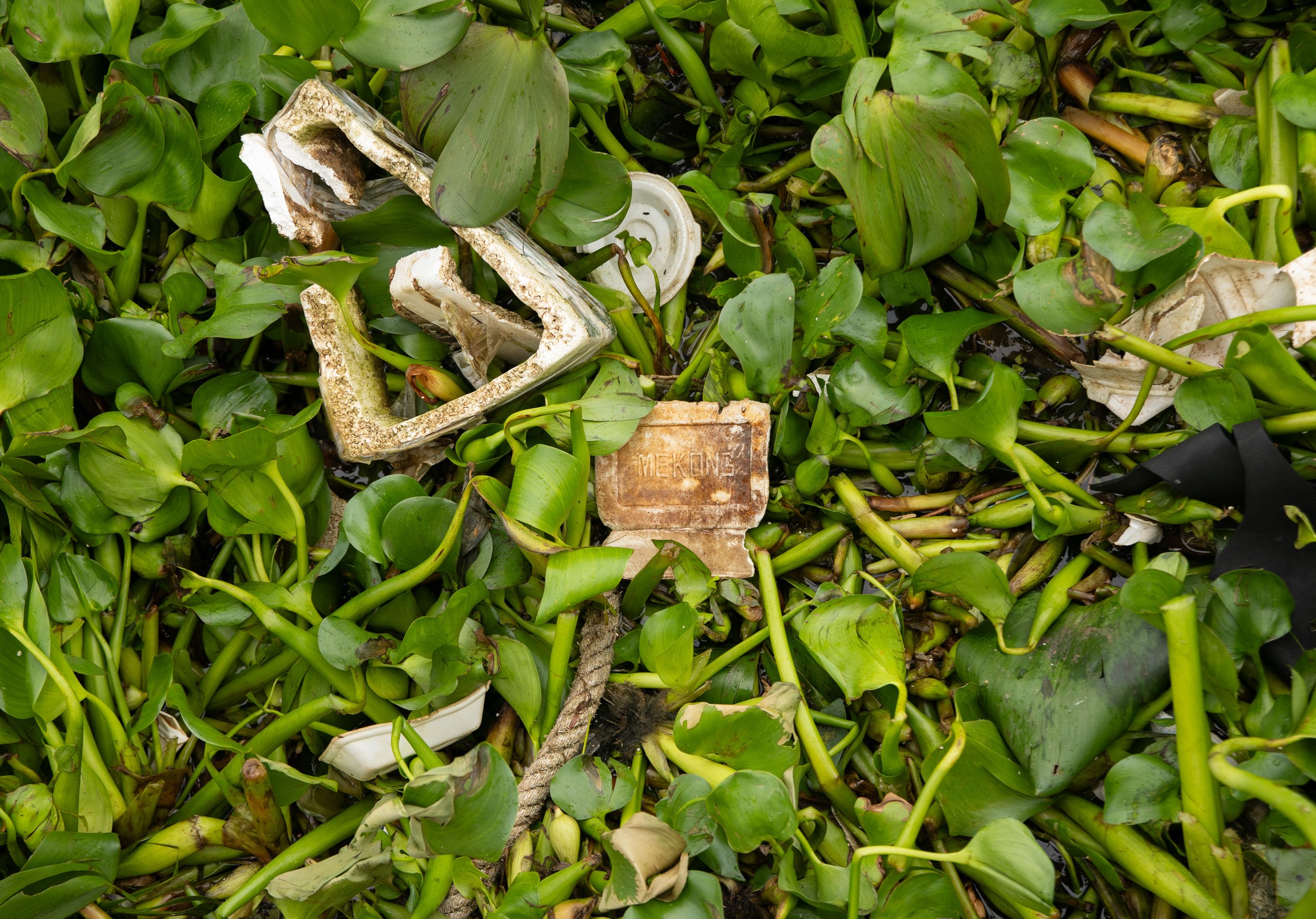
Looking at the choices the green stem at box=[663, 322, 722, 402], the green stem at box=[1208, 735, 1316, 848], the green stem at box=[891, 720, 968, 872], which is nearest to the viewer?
the green stem at box=[1208, 735, 1316, 848]

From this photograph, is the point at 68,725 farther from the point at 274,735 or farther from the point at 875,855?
the point at 875,855

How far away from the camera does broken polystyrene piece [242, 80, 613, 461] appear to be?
30.3 inches

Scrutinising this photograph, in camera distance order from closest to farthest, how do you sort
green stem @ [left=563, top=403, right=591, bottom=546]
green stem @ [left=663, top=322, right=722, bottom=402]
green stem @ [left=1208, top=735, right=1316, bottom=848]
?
green stem @ [left=1208, top=735, right=1316, bottom=848], green stem @ [left=563, top=403, right=591, bottom=546], green stem @ [left=663, top=322, right=722, bottom=402]

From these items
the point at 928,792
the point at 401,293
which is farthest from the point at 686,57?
the point at 928,792

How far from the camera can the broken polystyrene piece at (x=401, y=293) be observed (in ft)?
2.52

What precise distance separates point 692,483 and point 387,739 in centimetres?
37

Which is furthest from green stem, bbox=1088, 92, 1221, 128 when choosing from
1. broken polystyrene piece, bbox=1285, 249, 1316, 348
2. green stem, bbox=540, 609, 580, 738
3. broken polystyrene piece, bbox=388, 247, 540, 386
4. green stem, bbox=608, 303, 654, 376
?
green stem, bbox=540, 609, 580, 738

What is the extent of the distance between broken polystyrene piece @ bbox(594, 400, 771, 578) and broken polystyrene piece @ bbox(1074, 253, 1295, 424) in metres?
0.31

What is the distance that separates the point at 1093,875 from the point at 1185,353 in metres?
0.46

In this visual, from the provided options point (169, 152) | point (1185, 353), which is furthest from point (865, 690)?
point (169, 152)

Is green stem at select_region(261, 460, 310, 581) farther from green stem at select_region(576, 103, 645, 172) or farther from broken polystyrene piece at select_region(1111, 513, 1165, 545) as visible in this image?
broken polystyrene piece at select_region(1111, 513, 1165, 545)

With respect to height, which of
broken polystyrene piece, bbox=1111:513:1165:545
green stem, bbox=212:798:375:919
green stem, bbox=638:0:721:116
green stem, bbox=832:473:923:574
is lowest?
green stem, bbox=212:798:375:919

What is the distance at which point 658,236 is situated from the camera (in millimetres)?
881

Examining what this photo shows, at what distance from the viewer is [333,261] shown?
69 cm
